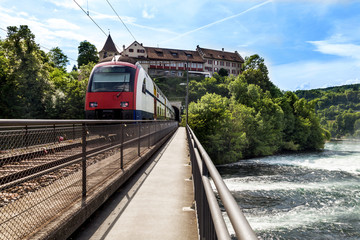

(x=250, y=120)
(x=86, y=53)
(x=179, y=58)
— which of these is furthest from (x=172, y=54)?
(x=250, y=120)

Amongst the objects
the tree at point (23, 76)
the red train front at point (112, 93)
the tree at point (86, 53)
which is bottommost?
the red train front at point (112, 93)

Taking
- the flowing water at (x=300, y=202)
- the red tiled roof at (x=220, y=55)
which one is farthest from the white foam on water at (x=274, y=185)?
the red tiled roof at (x=220, y=55)

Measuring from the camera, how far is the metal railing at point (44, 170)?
2.51 m

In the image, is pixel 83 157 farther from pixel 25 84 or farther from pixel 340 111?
pixel 340 111

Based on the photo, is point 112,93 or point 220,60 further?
point 220,60

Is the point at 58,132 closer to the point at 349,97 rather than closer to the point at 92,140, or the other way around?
the point at 92,140

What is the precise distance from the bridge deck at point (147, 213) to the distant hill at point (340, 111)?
138m

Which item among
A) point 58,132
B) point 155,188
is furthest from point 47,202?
point 155,188

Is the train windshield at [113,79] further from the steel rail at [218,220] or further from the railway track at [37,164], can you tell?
the steel rail at [218,220]

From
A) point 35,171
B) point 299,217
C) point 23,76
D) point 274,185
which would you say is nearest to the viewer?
point 35,171

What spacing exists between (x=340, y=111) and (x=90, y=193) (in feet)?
609

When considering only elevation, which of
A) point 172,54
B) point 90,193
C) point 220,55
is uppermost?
point 220,55

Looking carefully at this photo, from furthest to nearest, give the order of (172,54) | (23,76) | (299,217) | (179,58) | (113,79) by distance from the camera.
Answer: (172,54) → (179,58) → (23,76) → (299,217) → (113,79)

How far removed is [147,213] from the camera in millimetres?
4457
